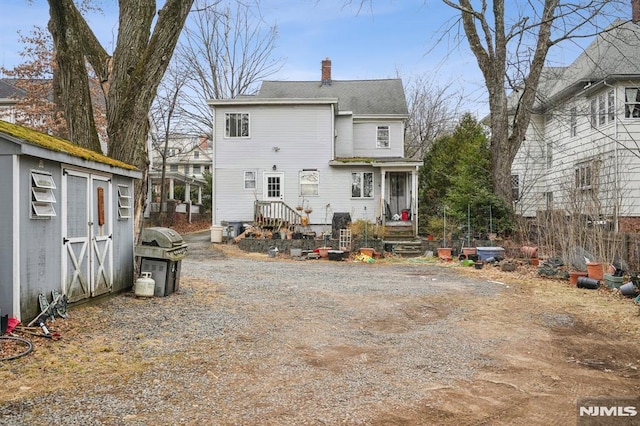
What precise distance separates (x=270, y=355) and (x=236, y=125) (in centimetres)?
1736

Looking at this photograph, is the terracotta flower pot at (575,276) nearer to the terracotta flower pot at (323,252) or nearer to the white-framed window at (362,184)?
the terracotta flower pot at (323,252)

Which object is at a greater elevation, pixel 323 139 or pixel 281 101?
pixel 281 101

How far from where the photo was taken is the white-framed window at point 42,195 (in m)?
5.95

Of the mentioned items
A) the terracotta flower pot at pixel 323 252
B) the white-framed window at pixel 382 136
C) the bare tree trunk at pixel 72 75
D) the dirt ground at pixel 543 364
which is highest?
the white-framed window at pixel 382 136

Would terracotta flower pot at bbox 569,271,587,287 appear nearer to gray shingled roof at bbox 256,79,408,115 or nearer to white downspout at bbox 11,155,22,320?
white downspout at bbox 11,155,22,320

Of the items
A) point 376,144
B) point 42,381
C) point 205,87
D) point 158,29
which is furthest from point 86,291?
point 205,87

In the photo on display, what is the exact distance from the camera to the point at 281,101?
2075cm

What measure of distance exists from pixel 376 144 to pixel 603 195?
39.1ft

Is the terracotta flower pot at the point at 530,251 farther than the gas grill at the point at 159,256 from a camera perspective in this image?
Yes

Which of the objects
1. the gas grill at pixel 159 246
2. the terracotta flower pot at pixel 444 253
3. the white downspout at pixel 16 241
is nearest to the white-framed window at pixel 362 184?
the terracotta flower pot at pixel 444 253

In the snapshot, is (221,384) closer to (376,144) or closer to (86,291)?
(86,291)

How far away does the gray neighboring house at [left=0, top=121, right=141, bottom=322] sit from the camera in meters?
5.59

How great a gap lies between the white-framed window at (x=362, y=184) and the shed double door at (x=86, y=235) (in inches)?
556

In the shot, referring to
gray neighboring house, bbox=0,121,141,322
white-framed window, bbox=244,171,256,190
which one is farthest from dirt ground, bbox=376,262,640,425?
white-framed window, bbox=244,171,256,190
